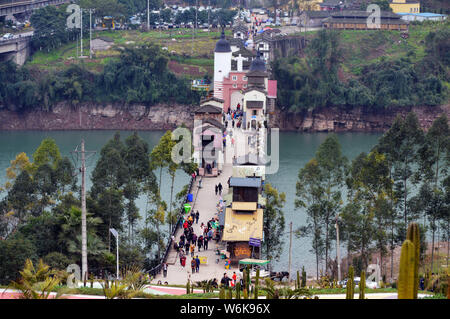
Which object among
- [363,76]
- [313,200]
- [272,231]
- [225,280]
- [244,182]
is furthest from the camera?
[363,76]

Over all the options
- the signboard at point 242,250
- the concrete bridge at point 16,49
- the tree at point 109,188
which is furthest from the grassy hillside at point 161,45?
the signboard at point 242,250

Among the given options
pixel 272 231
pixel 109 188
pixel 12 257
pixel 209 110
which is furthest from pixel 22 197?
pixel 209 110

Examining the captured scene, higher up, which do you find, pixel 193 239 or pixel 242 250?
pixel 193 239

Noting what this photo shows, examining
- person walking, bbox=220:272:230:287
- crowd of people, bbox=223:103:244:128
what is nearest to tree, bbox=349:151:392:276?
person walking, bbox=220:272:230:287

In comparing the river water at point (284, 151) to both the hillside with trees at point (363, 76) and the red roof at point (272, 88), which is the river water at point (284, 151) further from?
the hillside with trees at point (363, 76)

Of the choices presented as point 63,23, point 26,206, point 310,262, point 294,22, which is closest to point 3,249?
point 26,206

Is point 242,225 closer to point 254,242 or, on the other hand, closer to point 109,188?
point 254,242
